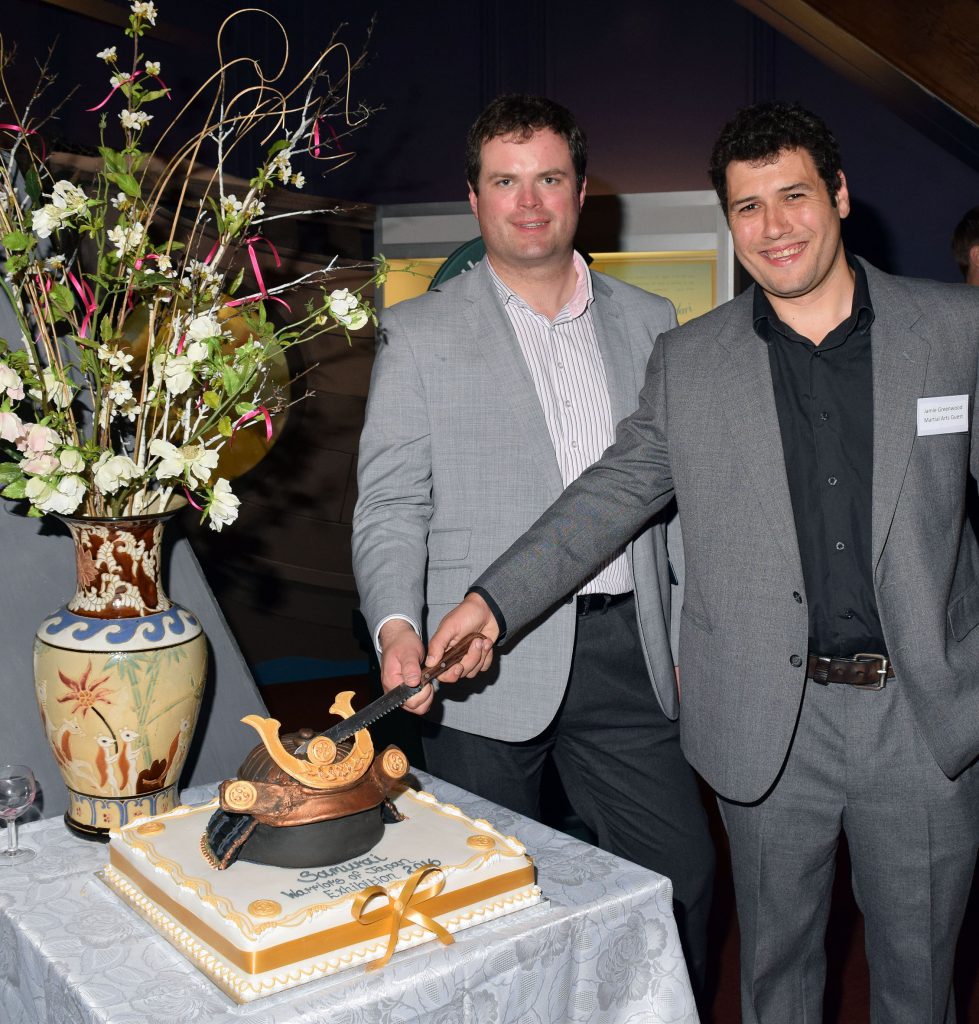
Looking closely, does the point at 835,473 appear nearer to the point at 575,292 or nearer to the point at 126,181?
the point at 575,292

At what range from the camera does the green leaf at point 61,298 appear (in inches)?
58.9

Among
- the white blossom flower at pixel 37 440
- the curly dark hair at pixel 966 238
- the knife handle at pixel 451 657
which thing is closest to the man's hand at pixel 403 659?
the knife handle at pixel 451 657

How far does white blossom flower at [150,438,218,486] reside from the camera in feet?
4.67

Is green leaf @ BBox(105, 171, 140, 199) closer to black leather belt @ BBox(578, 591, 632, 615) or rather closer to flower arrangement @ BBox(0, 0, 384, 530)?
flower arrangement @ BBox(0, 0, 384, 530)

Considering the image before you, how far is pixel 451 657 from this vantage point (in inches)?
58.7

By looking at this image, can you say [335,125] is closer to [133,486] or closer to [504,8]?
[504,8]

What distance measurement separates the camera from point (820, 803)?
5.65 ft

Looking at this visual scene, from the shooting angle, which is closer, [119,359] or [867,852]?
[119,359]

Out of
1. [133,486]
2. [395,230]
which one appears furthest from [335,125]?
[133,486]

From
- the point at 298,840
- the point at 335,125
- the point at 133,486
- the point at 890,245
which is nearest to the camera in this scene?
the point at 298,840

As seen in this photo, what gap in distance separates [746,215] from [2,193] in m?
1.08

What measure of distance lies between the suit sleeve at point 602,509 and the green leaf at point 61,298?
71 cm

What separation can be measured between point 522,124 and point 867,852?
130 centimetres

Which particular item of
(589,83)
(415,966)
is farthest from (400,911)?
(589,83)
